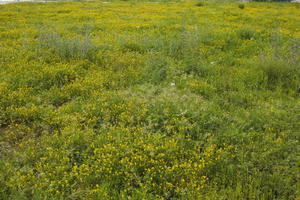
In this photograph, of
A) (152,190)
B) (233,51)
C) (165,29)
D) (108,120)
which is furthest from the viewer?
(165,29)

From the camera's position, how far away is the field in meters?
3.52

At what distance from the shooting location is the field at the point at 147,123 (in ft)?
11.5

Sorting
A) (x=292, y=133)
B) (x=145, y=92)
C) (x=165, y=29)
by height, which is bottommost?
(x=292, y=133)

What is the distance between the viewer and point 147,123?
4.81 m

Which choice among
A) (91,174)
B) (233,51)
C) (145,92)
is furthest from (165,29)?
(91,174)

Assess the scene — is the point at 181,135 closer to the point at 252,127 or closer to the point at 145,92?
the point at 252,127

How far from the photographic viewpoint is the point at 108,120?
195 inches

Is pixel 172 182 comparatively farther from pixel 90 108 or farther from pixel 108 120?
pixel 90 108

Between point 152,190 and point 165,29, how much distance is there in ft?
31.8

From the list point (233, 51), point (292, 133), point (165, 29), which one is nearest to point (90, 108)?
point (292, 133)

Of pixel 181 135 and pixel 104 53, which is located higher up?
pixel 104 53

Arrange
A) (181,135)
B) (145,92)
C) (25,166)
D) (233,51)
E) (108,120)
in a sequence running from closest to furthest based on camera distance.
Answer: (25,166), (181,135), (108,120), (145,92), (233,51)

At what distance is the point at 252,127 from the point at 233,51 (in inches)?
195

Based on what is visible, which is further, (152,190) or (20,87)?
(20,87)
